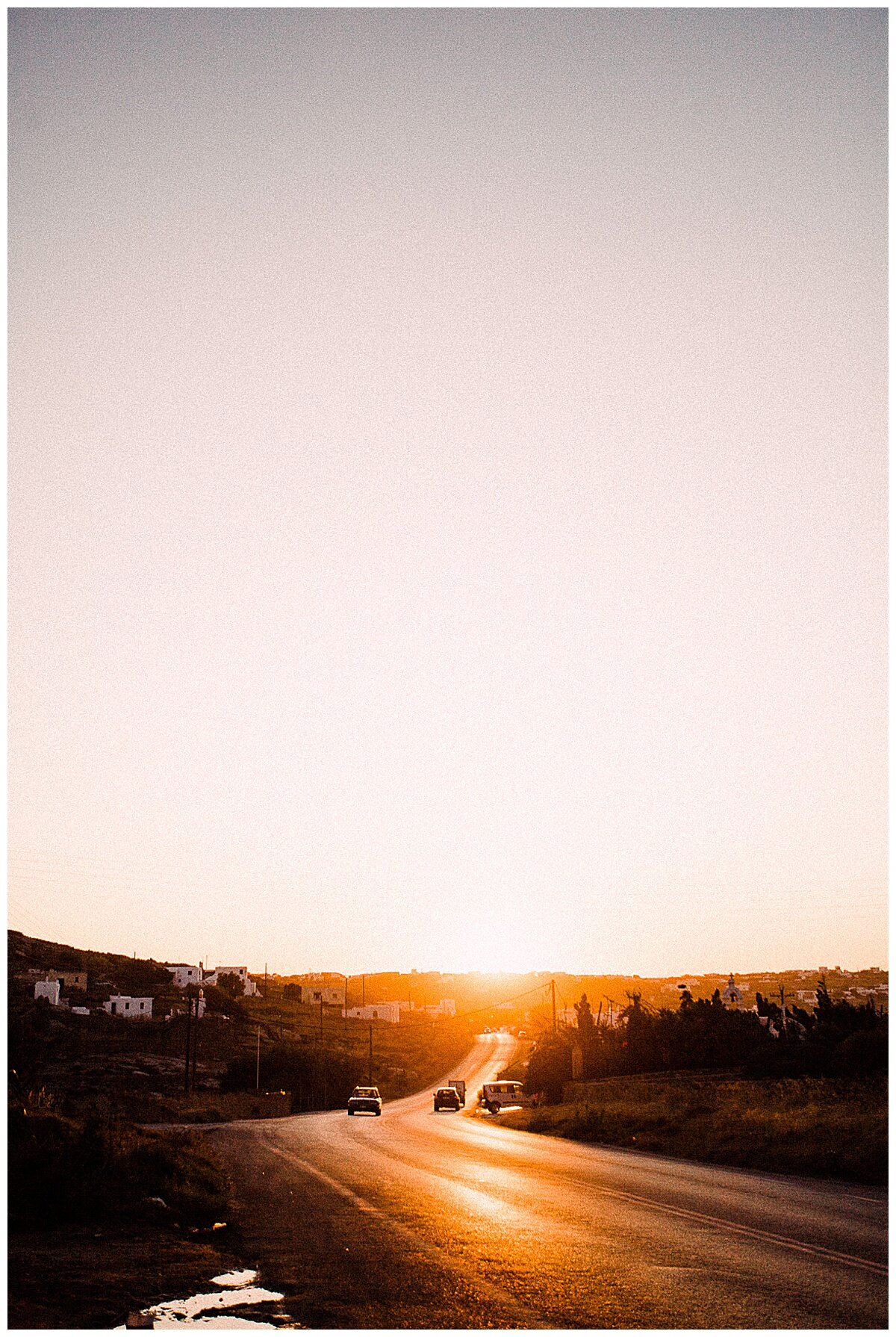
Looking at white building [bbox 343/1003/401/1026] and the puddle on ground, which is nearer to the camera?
the puddle on ground

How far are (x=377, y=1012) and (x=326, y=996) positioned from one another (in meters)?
9.04

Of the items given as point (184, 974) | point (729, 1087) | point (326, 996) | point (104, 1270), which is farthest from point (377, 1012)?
point (104, 1270)

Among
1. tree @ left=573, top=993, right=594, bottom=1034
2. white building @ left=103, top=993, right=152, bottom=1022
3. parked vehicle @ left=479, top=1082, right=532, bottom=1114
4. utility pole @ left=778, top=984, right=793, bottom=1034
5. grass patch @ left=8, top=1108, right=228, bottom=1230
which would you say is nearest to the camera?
grass patch @ left=8, top=1108, right=228, bottom=1230

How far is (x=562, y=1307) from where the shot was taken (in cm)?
865

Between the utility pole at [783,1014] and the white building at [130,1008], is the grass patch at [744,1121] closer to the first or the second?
the utility pole at [783,1014]

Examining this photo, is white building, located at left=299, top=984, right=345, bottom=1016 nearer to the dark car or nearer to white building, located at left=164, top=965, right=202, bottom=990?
white building, located at left=164, top=965, right=202, bottom=990

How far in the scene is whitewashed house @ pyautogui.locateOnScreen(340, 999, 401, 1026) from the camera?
163 metres

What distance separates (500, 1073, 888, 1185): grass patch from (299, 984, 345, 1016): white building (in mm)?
125428

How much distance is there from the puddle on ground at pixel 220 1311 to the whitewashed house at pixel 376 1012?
156339mm

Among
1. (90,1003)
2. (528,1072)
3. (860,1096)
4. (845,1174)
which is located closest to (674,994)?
(90,1003)

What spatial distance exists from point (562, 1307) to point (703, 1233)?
15.0ft

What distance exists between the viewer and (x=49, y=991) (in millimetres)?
87312

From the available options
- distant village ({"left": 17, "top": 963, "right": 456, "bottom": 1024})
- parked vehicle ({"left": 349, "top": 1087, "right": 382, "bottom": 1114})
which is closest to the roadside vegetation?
parked vehicle ({"left": 349, "top": 1087, "right": 382, "bottom": 1114})

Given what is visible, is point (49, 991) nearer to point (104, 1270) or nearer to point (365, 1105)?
point (365, 1105)
